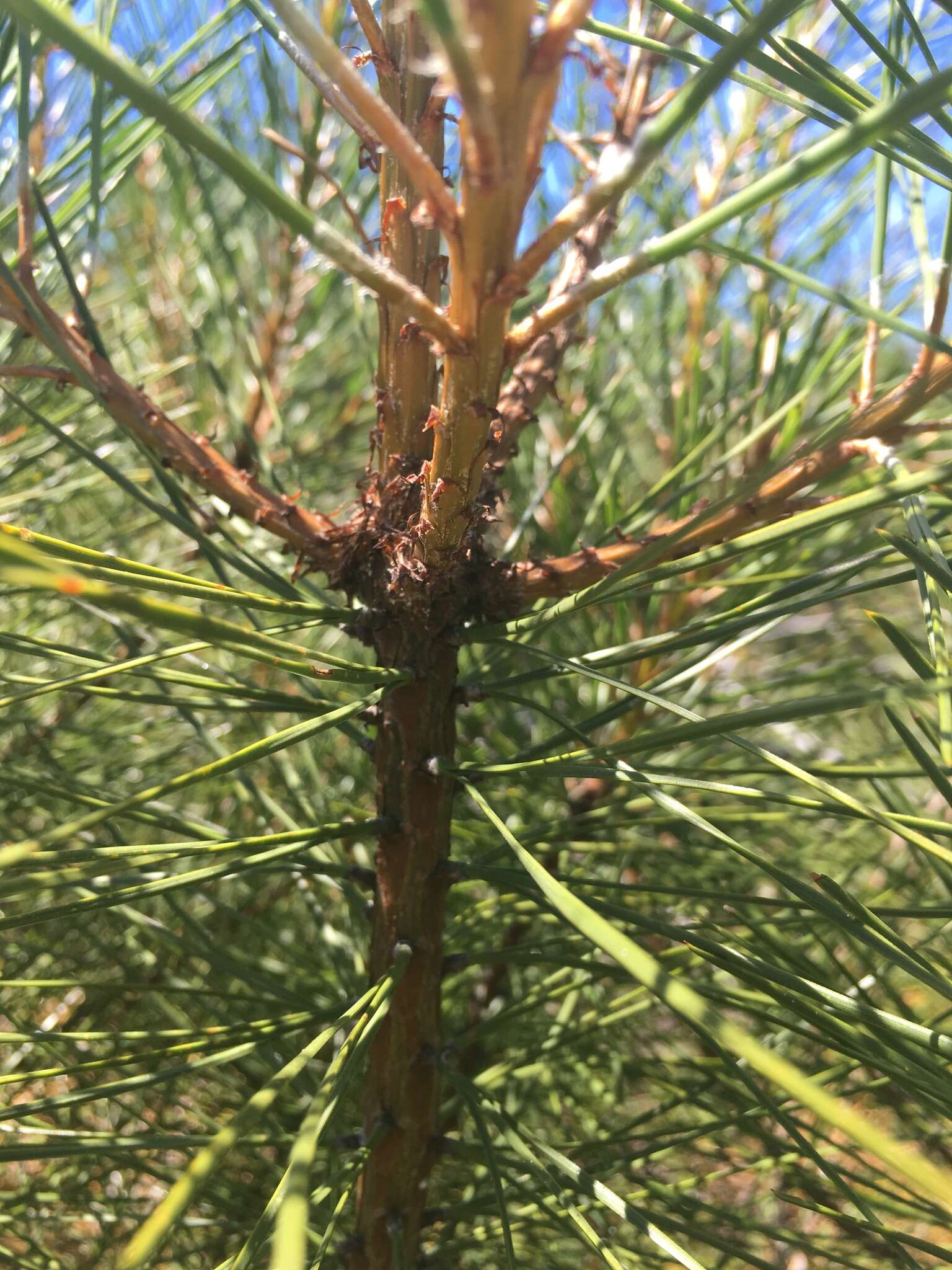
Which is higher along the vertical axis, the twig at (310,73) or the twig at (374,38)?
the twig at (374,38)

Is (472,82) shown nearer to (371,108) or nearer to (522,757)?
(371,108)

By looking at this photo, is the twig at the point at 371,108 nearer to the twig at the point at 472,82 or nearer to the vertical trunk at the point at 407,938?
the twig at the point at 472,82

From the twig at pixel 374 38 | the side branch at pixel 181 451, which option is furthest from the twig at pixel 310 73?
the side branch at pixel 181 451

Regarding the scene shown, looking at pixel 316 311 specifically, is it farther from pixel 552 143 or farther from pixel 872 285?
pixel 872 285

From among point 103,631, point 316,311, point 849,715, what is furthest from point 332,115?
point 849,715

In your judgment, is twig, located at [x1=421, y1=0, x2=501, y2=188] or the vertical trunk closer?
twig, located at [x1=421, y1=0, x2=501, y2=188]

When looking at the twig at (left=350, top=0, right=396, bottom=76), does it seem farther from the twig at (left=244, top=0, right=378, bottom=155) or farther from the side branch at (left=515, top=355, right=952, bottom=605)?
the side branch at (left=515, top=355, right=952, bottom=605)

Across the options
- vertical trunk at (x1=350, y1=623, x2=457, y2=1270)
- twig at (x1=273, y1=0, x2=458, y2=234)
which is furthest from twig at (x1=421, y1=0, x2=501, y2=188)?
vertical trunk at (x1=350, y1=623, x2=457, y2=1270)

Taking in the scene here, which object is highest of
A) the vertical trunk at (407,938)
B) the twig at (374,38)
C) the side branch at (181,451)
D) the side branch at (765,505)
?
the twig at (374,38)
